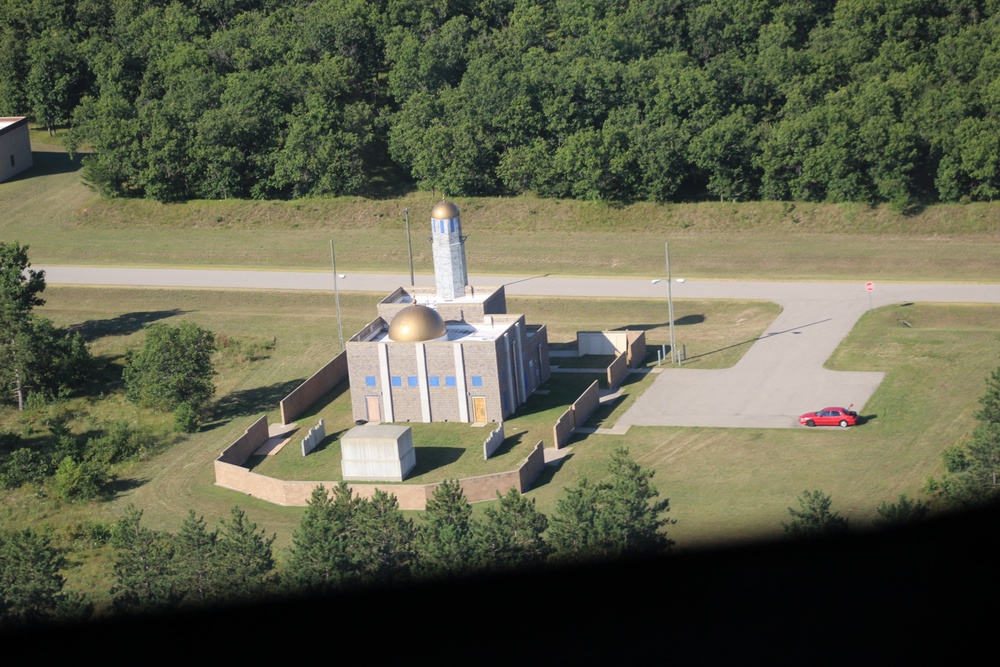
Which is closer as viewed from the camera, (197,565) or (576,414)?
(197,565)

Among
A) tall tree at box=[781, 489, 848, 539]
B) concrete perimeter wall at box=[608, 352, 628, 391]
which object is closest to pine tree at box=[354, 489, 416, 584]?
tall tree at box=[781, 489, 848, 539]

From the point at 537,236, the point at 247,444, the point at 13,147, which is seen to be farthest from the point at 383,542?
the point at 13,147

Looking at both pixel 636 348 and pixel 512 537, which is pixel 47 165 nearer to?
pixel 636 348

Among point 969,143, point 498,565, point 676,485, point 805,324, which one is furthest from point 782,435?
point 969,143

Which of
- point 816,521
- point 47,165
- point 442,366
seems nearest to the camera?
point 816,521

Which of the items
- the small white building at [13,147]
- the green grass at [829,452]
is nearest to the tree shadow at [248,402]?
the green grass at [829,452]

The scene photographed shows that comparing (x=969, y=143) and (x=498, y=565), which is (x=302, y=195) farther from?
(x=498, y=565)
